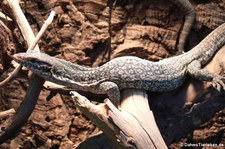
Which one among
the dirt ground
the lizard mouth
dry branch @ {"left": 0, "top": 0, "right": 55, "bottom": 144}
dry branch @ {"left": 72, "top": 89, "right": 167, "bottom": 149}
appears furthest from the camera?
the dirt ground

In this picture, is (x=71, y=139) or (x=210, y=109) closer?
(x=210, y=109)

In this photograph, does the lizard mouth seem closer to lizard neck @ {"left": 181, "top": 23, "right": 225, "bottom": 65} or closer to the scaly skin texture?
the scaly skin texture

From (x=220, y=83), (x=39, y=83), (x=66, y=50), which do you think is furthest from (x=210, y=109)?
(x=66, y=50)

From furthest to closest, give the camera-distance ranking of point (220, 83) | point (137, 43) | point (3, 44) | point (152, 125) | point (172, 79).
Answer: point (137, 43) → point (3, 44) → point (172, 79) → point (220, 83) → point (152, 125)

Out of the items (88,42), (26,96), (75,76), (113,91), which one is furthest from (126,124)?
(88,42)

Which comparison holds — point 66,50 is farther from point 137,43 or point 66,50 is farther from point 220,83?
point 220,83

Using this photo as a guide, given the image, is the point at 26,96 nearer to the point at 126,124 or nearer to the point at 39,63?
the point at 39,63

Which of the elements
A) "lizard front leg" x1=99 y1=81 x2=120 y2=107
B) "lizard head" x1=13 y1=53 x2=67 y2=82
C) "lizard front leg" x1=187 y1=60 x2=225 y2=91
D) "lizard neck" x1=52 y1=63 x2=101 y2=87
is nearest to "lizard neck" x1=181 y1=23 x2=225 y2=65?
"lizard front leg" x1=187 y1=60 x2=225 y2=91
